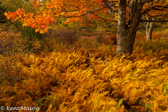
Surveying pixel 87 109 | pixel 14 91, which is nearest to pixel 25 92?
pixel 14 91

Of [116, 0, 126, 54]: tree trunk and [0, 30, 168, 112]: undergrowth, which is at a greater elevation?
[116, 0, 126, 54]: tree trunk

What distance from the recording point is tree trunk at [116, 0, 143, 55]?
15.4 ft

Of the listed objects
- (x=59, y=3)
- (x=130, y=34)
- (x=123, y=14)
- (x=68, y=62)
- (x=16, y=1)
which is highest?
(x=16, y=1)

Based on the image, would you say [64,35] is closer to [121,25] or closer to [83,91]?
[121,25]

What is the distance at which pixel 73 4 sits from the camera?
582 centimetres

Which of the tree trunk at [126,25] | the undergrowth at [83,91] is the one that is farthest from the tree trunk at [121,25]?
the undergrowth at [83,91]

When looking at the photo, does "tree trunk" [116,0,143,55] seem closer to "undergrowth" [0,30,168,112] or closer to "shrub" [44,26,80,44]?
"undergrowth" [0,30,168,112]

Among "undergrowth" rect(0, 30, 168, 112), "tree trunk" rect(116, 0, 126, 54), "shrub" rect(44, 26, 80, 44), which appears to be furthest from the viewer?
→ "shrub" rect(44, 26, 80, 44)

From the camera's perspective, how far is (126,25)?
494cm

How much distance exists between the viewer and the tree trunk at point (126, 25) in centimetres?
469

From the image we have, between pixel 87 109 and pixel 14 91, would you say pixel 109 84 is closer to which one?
pixel 87 109

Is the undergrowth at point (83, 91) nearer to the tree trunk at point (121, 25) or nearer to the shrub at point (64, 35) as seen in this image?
the tree trunk at point (121, 25)

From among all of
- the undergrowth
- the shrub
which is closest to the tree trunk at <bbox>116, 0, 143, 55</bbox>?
the undergrowth

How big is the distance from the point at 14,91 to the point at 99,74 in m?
2.59
